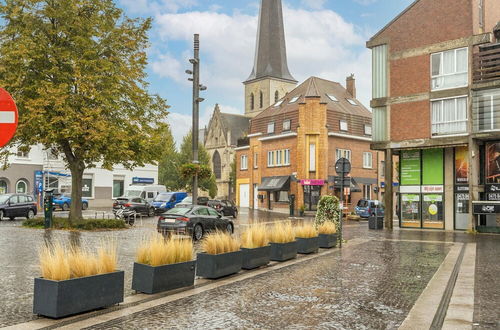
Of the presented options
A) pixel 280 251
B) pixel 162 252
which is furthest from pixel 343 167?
pixel 162 252

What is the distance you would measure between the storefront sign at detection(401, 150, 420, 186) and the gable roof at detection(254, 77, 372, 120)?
849 inches

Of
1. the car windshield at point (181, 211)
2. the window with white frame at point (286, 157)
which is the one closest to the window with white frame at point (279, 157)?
the window with white frame at point (286, 157)

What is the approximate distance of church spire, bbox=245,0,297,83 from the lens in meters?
86.5

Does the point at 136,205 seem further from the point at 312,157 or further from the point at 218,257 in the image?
the point at 218,257

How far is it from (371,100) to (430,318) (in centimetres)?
2495

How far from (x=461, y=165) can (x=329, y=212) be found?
1317cm

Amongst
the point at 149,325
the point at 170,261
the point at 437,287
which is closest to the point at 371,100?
the point at 437,287

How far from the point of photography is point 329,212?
18.7 metres

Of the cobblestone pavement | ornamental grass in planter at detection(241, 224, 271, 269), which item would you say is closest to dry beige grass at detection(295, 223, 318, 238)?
the cobblestone pavement

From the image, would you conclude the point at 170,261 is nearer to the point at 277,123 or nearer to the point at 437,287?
the point at 437,287

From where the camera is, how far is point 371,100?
31.0 metres

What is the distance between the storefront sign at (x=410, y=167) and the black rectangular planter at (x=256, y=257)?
19694 mm

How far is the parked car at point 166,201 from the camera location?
40.3 m

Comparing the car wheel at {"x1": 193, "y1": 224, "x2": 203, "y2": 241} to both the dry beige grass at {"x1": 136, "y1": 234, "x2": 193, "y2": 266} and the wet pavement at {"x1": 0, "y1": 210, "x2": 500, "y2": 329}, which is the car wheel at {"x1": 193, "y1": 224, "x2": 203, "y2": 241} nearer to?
the wet pavement at {"x1": 0, "y1": 210, "x2": 500, "y2": 329}
